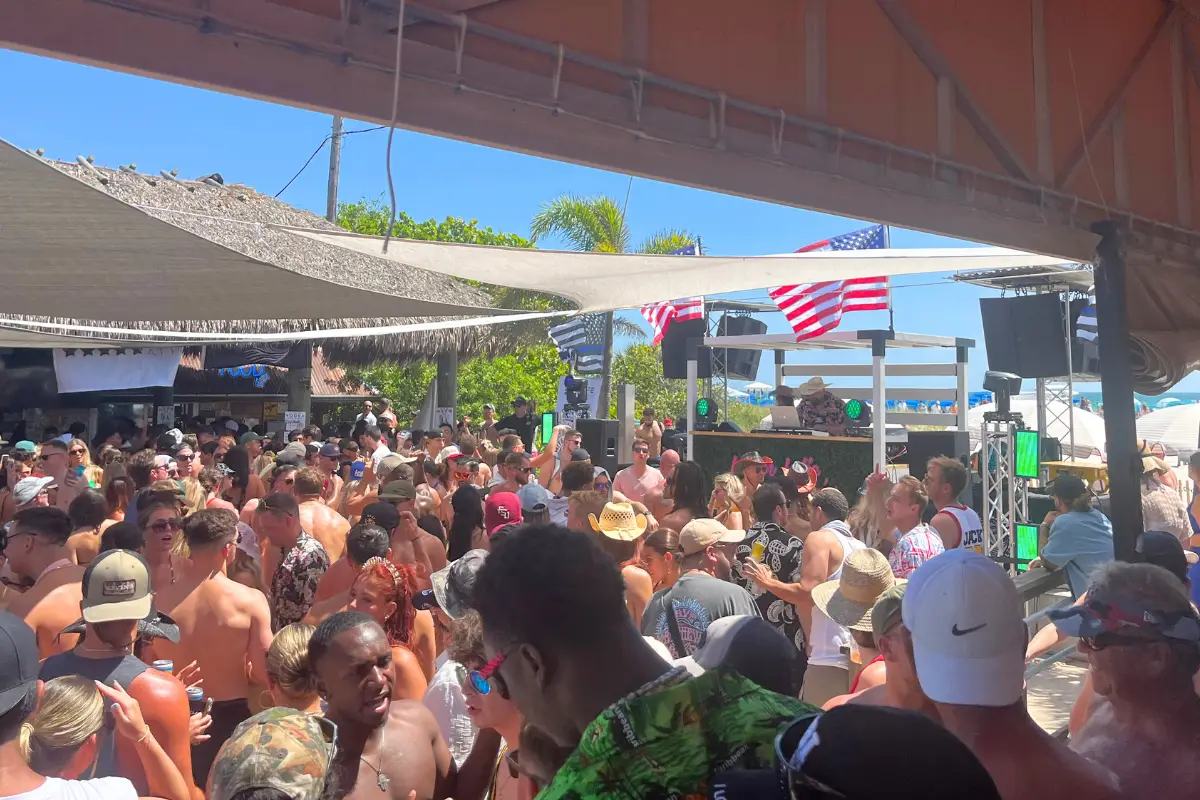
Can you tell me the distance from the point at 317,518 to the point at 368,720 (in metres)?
3.13

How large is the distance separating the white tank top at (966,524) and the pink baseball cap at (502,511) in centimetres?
238

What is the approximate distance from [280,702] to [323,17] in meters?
1.84

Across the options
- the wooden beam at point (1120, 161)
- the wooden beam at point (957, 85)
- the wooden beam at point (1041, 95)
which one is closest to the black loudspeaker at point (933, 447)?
the wooden beam at point (1120, 161)

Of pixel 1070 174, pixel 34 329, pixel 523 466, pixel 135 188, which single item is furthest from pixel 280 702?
pixel 135 188

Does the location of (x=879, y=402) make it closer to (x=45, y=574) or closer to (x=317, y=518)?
(x=317, y=518)

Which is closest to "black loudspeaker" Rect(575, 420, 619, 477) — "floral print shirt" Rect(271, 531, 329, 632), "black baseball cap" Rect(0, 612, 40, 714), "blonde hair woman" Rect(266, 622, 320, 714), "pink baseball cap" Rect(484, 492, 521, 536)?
"pink baseball cap" Rect(484, 492, 521, 536)

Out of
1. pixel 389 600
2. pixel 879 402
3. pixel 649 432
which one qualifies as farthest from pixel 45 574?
pixel 879 402

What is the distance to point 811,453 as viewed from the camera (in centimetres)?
1080

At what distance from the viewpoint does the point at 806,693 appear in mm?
4008

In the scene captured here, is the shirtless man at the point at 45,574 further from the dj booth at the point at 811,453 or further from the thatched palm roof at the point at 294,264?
the dj booth at the point at 811,453

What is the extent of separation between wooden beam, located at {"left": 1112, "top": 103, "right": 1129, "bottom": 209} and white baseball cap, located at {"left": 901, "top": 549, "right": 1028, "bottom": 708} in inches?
85.5

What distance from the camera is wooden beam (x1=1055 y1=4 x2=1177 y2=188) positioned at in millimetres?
3158

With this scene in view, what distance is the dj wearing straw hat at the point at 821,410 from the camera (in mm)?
11133

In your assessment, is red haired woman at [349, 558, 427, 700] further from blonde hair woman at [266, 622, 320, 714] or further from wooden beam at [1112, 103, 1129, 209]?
wooden beam at [1112, 103, 1129, 209]
